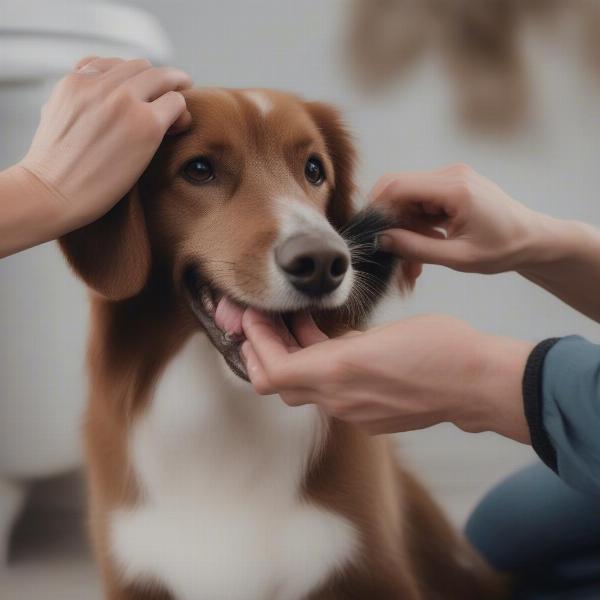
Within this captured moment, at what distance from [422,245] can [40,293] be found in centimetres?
80

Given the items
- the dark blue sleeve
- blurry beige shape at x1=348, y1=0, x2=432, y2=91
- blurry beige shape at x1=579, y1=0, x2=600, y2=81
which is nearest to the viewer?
the dark blue sleeve

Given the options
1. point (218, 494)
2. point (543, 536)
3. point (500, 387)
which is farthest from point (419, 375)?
point (543, 536)

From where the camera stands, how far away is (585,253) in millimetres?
1022

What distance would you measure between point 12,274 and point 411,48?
3.48 ft

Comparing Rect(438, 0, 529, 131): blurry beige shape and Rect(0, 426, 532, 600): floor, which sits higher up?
Rect(438, 0, 529, 131): blurry beige shape

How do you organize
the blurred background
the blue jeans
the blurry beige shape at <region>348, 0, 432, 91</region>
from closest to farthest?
the blue jeans → the blurred background → the blurry beige shape at <region>348, 0, 432, 91</region>

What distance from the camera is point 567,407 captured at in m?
0.70

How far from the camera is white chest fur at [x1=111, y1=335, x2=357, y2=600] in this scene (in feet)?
3.28

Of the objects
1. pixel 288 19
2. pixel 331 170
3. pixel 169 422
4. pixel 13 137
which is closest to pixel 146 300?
pixel 169 422

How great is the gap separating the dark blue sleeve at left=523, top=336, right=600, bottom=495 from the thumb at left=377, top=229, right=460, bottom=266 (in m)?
0.25

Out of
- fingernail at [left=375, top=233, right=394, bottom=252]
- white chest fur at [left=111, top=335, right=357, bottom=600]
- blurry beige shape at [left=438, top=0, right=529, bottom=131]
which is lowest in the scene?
white chest fur at [left=111, top=335, right=357, bottom=600]

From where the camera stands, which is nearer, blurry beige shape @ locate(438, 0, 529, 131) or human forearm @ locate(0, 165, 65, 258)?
human forearm @ locate(0, 165, 65, 258)

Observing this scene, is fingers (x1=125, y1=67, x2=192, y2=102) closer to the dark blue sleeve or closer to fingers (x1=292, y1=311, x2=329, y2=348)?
fingers (x1=292, y1=311, x2=329, y2=348)

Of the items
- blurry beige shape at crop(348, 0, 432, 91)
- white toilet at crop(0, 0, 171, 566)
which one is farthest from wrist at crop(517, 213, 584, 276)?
blurry beige shape at crop(348, 0, 432, 91)
